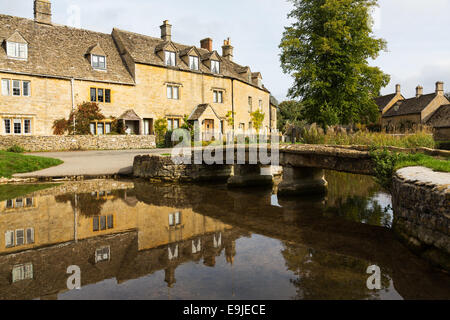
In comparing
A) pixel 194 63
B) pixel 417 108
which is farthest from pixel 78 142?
pixel 417 108

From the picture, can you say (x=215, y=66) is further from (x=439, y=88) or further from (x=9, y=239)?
(x=439, y=88)

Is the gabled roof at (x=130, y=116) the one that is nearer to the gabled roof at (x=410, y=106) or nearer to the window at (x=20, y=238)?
the window at (x=20, y=238)

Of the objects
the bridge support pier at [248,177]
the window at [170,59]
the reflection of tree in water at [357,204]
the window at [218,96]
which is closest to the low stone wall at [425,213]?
the reflection of tree in water at [357,204]

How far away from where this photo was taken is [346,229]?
26.2ft

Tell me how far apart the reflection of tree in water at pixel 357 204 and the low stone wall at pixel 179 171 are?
544 cm

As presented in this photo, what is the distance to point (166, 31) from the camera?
3438 centimetres

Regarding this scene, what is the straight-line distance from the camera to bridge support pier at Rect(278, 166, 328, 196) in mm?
12383

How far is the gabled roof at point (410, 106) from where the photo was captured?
47938 mm

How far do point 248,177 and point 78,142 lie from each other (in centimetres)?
1562

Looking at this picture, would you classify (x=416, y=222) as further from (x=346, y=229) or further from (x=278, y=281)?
(x=278, y=281)

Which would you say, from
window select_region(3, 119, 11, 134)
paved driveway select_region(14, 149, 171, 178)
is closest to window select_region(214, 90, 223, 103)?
paved driveway select_region(14, 149, 171, 178)

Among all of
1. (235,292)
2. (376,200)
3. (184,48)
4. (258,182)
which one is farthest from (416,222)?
(184,48)

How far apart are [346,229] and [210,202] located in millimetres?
4855

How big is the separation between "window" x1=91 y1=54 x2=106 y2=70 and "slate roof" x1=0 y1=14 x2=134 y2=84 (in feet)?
1.33
